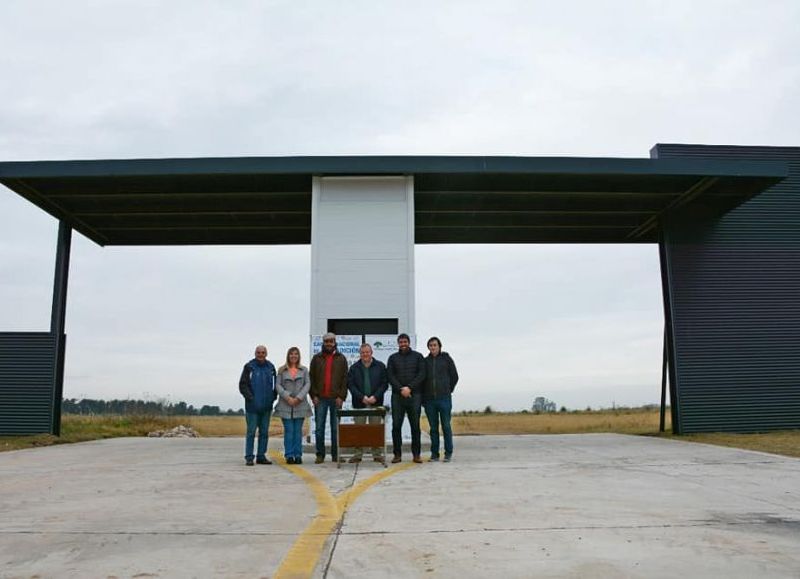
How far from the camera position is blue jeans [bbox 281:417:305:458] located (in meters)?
9.24

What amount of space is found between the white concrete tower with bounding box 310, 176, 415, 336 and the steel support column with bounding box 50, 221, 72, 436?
6.11 m

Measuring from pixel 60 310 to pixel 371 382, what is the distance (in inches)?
338

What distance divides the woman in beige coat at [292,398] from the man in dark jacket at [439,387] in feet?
5.51

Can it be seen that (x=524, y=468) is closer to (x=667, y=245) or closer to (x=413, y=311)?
(x=413, y=311)

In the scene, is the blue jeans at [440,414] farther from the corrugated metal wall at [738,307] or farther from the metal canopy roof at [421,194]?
the corrugated metal wall at [738,307]

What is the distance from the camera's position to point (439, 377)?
30.6ft

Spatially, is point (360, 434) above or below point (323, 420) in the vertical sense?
below

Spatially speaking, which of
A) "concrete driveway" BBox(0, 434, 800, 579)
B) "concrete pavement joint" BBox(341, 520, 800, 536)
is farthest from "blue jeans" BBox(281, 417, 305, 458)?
"concrete pavement joint" BBox(341, 520, 800, 536)

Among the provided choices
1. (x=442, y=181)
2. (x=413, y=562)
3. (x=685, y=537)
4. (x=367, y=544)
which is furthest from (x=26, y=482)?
(x=442, y=181)

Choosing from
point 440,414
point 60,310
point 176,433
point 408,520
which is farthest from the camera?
point 176,433

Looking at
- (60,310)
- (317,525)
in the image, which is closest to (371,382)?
(317,525)

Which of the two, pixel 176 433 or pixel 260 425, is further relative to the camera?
pixel 176 433

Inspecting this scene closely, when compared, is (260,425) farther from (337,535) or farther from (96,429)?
(96,429)

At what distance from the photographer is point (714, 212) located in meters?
14.9
